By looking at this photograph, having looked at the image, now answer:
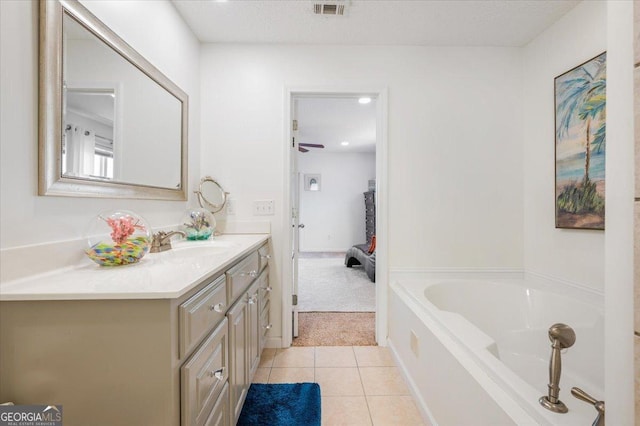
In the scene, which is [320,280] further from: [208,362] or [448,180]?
[208,362]

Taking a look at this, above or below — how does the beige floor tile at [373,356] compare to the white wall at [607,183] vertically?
below

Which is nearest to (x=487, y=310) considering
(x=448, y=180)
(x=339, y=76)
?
(x=448, y=180)

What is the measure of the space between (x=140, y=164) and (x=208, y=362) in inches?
44.0

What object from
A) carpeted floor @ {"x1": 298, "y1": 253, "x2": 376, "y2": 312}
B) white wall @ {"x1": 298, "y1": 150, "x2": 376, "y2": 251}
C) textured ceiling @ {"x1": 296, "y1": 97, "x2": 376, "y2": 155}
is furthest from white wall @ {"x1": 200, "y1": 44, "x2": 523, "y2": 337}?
white wall @ {"x1": 298, "y1": 150, "x2": 376, "y2": 251}

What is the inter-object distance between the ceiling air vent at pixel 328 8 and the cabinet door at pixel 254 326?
179 cm

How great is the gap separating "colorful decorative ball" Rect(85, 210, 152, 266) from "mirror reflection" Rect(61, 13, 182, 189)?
0.21m

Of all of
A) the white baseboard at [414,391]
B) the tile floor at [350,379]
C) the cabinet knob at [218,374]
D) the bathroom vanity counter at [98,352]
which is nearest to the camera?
the bathroom vanity counter at [98,352]

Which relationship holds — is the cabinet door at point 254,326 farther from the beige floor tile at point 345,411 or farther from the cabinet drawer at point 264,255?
the beige floor tile at point 345,411

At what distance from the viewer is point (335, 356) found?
211 centimetres

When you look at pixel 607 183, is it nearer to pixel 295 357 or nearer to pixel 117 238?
pixel 117 238

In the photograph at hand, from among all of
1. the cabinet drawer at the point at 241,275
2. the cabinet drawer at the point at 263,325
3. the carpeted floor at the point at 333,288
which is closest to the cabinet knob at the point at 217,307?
the cabinet drawer at the point at 241,275

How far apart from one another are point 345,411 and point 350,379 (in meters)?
0.29

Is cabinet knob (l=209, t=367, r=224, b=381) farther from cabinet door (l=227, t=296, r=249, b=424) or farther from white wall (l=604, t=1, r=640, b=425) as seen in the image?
white wall (l=604, t=1, r=640, b=425)

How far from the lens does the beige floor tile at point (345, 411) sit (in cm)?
148
